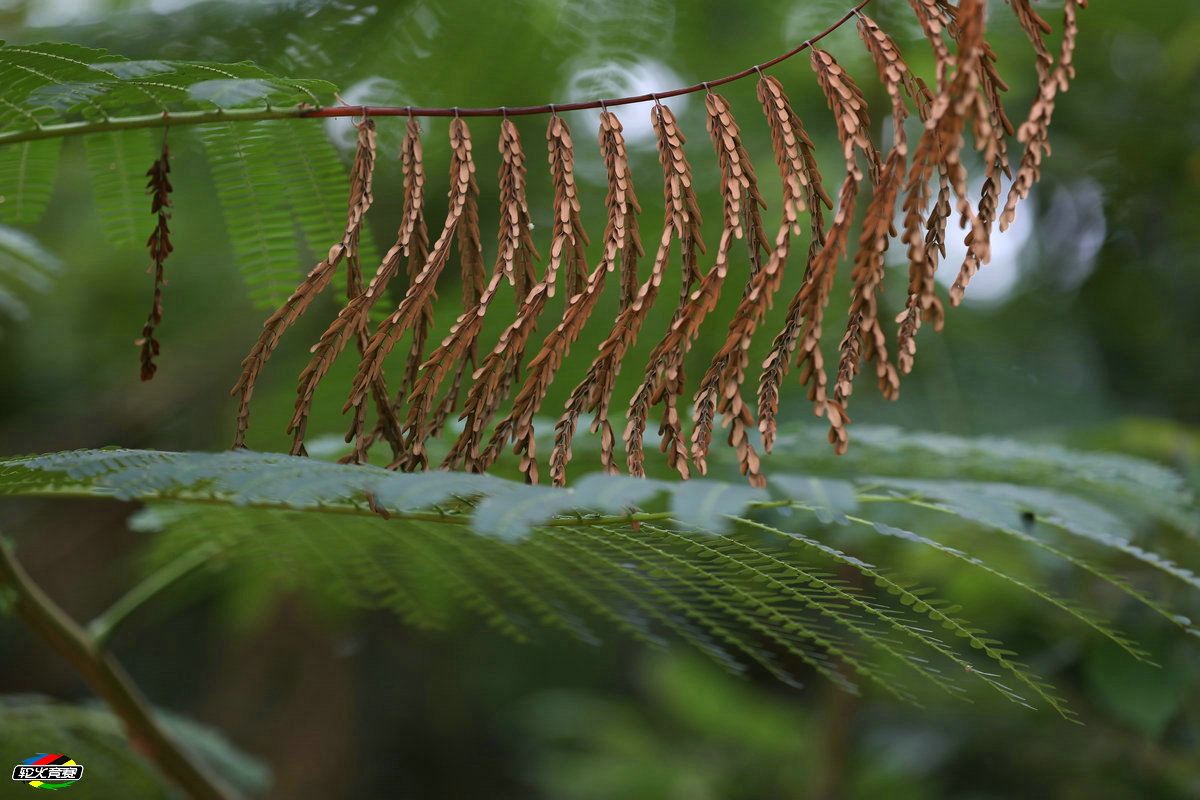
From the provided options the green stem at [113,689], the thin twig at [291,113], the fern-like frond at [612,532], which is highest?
the thin twig at [291,113]

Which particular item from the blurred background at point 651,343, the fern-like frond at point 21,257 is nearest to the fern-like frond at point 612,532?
the fern-like frond at point 21,257

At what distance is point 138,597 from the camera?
2.02ft

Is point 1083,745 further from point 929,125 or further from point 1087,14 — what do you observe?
point 929,125

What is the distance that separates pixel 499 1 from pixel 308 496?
3.56ft

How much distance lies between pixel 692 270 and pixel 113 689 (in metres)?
0.52

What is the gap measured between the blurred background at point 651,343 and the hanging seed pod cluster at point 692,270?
75 centimetres

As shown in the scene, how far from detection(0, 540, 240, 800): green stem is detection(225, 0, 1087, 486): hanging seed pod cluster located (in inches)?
8.8

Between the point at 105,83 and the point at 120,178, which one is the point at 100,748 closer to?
the point at 120,178

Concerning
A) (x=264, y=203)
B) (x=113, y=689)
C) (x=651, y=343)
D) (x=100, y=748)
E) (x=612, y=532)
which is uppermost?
(x=264, y=203)

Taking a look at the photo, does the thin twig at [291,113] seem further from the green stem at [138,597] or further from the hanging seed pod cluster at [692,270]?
the green stem at [138,597]

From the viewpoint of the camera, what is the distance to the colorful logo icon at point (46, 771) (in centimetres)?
81

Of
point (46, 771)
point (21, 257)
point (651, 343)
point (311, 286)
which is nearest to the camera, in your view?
point (311, 286)

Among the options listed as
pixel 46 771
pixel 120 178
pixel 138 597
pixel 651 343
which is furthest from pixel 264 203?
pixel 651 343

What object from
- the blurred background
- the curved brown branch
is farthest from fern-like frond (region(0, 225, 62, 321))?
the curved brown branch
